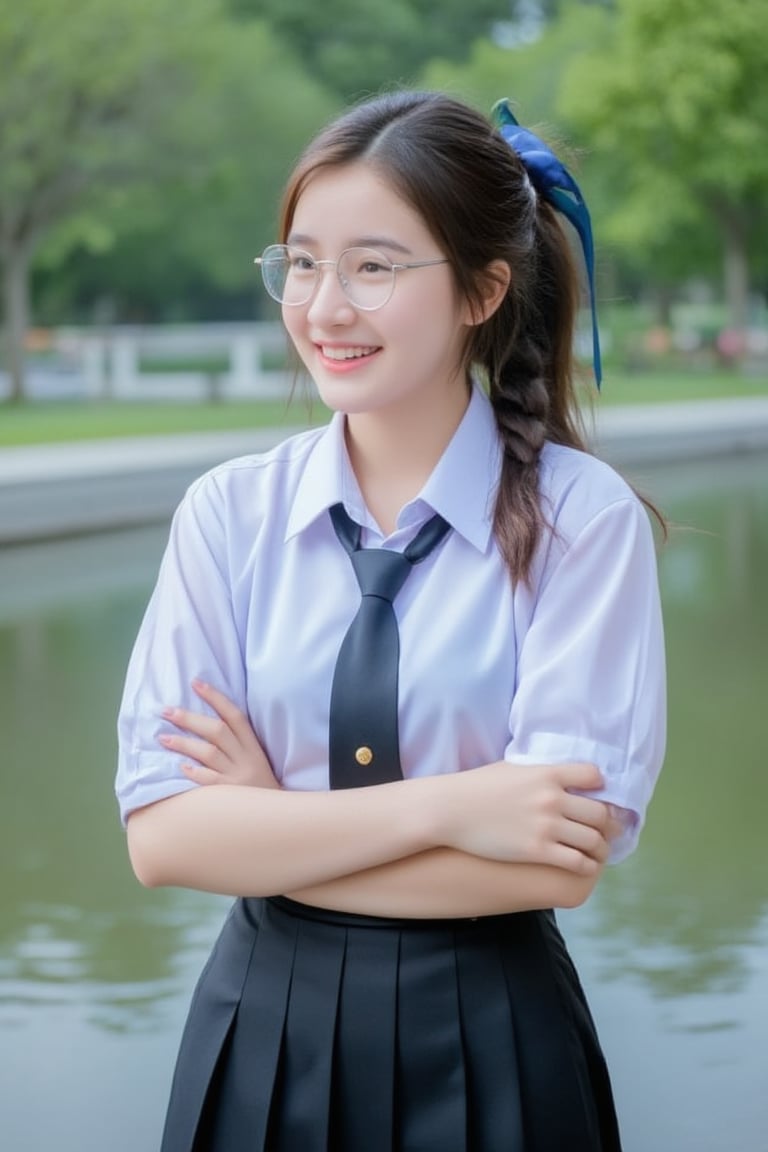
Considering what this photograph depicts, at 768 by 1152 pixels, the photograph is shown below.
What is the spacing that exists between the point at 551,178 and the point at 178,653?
1.71 ft

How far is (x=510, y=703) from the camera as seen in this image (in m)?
1.48

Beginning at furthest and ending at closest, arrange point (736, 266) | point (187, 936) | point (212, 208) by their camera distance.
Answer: point (212, 208)
point (736, 266)
point (187, 936)

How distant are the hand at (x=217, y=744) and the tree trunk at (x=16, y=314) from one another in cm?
1636

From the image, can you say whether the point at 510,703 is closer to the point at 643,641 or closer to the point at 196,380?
the point at 643,641

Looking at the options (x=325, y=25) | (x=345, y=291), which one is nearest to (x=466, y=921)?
(x=345, y=291)

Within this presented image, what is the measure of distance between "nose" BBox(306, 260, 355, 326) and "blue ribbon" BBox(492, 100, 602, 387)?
0.72 ft

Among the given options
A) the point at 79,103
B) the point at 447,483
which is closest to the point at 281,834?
the point at 447,483

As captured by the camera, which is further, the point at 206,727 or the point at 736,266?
the point at 736,266

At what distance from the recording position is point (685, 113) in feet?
68.4

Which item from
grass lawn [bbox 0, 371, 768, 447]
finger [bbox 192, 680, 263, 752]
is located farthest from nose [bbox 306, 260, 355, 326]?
grass lawn [bbox 0, 371, 768, 447]

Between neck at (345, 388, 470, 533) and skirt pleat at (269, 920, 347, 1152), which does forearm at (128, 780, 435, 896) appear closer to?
skirt pleat at (269, 920, 347, 1152)

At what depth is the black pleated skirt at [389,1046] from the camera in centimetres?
145

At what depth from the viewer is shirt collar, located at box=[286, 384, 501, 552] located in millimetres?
1500

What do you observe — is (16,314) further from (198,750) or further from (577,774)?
(577,774)
